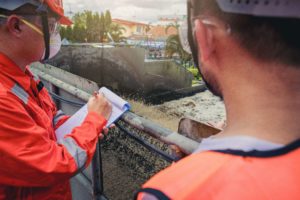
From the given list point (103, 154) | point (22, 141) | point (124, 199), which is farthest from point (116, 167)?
point (22, 141)

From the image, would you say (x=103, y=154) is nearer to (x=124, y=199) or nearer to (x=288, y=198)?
(x=124, y=199)

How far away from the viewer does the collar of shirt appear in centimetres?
154

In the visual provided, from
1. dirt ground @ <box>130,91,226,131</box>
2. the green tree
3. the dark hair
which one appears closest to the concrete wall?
dirt ground @ <box>130,91,226,131</box>

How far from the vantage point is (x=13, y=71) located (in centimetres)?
157

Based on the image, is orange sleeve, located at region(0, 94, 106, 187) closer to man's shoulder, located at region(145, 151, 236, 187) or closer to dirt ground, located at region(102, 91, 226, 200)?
dirt ground, located at region(102, 91, 226, 200)

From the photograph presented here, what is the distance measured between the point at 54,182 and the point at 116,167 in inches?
34.1

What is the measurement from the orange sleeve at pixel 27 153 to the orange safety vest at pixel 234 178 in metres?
0.88

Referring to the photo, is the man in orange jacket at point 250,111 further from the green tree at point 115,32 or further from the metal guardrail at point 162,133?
the green tree at point 115,32

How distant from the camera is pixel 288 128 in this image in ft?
2.14

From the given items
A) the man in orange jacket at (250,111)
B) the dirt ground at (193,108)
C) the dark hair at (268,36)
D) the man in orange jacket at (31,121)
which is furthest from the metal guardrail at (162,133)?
the dirt ground at (193,108)

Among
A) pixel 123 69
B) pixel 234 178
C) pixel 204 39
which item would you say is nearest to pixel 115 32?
pixel 123 69

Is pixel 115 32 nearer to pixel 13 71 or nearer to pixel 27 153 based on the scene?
pixel 13 71

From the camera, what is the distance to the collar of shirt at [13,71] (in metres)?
1.54

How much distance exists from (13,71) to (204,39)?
3.91 feet
